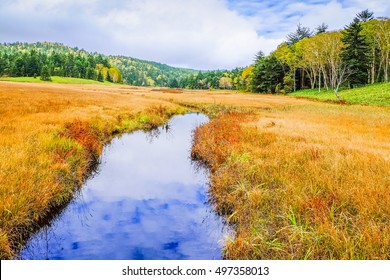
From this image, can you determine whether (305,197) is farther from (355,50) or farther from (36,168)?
(355,50)

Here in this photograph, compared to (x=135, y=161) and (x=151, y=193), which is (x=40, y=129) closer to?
(x=135, y=161)

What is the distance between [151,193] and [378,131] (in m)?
12.3

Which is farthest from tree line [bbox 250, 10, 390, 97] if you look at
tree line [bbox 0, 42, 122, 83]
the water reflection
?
tree line [bbox 0, 42, 122, 83]

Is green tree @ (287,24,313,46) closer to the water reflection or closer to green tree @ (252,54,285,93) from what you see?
green tree @ (252,54,285,93)

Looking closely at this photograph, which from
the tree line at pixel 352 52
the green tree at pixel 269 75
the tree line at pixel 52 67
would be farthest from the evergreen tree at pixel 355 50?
the tree line at pixel 52 67

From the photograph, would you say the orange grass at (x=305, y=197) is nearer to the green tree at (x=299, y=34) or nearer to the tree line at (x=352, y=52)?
the tree line at (x=352, y=52)

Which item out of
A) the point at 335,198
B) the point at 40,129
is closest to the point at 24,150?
the point at 40,129

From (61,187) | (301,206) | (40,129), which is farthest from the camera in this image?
(40,129)

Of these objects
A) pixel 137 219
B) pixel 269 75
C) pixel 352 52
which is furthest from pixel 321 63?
pixel 137 219

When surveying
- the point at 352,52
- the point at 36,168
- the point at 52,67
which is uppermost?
the point at 52,67

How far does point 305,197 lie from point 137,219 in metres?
4.11

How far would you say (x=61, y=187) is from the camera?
8211mm

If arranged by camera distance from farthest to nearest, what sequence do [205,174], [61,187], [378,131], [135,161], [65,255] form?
1. [378,131]
2. [135,161]
3. [205,174]
4. [61,187]
5. [65,255]

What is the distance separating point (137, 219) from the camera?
7.72 meters
